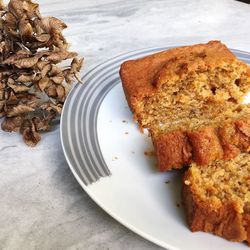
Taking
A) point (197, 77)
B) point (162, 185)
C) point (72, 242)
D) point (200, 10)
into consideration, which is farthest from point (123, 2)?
point (72, 242)

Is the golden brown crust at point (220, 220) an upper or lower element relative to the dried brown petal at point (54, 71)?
lower

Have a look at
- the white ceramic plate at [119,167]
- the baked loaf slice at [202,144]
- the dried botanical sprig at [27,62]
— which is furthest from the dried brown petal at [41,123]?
the baked loaf slice at [202,144]

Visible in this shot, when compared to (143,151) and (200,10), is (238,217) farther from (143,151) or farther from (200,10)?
(200,10)

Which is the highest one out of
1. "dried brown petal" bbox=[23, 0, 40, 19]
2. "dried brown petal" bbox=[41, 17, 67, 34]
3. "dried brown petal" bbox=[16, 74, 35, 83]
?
"dried brown petal" bbox=[23, 0, 40, 19]

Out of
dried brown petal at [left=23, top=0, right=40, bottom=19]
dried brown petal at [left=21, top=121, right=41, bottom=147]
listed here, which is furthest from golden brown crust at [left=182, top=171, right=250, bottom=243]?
dried brown petal at [left=23, top=0, right=40, bottom=19]

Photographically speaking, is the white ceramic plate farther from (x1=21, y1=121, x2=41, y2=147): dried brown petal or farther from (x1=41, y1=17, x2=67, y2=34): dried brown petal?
(x1=41, y1=17, x2=67, y2=34): dried brown petal

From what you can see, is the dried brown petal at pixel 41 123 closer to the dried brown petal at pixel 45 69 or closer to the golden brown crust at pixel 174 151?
the dried brown petal at pixel 45 69
